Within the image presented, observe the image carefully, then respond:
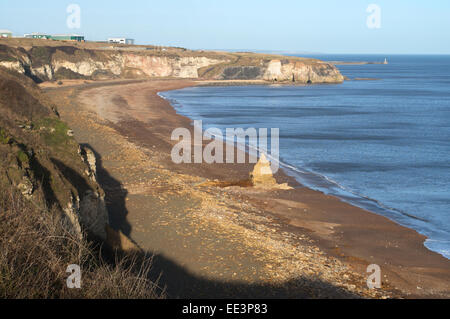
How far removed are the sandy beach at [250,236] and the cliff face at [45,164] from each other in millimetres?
2281

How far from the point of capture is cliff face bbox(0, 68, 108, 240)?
9540 millimetres

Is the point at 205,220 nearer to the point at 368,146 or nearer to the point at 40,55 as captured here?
the point at 368,146

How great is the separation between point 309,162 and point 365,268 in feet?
58.0

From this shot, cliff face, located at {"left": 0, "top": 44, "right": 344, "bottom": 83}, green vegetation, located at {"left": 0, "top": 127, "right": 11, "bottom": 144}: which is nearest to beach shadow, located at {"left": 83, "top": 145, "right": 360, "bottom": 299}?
green vegetation, located at {"left": 0, "top": 127, "right": 11, "bottom": 144}

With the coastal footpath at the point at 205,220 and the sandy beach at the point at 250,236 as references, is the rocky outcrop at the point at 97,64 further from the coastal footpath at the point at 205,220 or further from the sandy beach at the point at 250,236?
the sandy beach at the point at 250,236

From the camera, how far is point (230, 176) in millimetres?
25297

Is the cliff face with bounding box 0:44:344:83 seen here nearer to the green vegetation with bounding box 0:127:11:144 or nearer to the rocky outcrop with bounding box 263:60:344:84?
the rocky outcrop with bounding box 263:60:344:84

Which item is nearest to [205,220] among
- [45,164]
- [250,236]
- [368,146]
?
[250,236]

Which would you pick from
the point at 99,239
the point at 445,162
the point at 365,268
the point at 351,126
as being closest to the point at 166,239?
the point at 99,239

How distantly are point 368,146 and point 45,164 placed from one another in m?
→ 31.3

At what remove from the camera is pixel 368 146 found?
3797 cm

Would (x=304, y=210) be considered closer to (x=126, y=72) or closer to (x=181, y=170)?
(x=181, y=170)

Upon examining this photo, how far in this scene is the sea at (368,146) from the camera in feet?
73.2

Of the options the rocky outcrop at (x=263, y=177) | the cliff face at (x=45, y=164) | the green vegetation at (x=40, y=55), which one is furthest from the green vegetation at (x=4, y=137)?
the green vegetation at (x=40, y=55)
